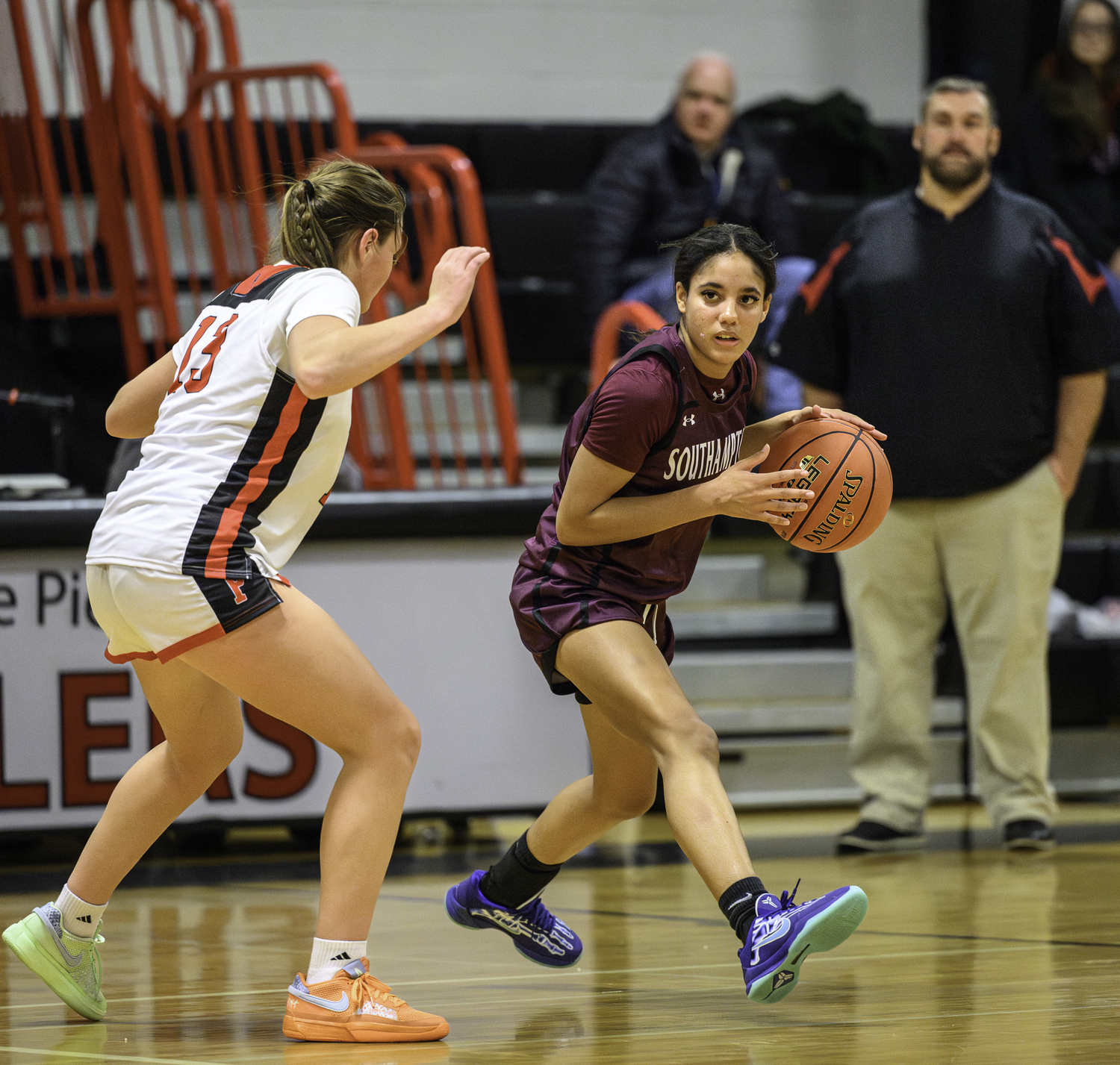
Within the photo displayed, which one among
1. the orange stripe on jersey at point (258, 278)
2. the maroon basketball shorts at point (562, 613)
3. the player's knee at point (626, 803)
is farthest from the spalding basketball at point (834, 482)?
the orange stripe on jersey at point (258, 278)

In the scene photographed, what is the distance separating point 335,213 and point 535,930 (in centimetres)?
144

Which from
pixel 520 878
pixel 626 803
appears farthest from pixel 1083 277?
pixel 520 878

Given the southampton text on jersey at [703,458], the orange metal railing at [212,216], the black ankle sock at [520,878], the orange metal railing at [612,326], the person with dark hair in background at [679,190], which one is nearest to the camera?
the southampton text on jersey at [703,458]

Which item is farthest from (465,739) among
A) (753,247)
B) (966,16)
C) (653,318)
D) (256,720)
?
(966,16)

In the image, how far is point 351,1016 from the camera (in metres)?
2.80

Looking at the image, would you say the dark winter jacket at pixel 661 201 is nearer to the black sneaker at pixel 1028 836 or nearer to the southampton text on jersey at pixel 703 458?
the black sneaker at pixel 1028 836

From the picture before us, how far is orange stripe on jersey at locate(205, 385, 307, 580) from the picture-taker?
2.82m

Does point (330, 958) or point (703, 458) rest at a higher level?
point (703, 458)

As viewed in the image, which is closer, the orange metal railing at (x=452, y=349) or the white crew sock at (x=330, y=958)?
the white crew sock at (x=330, y=958)

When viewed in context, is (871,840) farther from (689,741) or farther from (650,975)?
(689,741)

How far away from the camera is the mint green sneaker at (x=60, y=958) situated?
299cm

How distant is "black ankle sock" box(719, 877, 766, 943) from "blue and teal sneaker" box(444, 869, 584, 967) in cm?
68

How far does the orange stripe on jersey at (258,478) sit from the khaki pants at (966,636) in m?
2.60

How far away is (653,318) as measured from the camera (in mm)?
5590
